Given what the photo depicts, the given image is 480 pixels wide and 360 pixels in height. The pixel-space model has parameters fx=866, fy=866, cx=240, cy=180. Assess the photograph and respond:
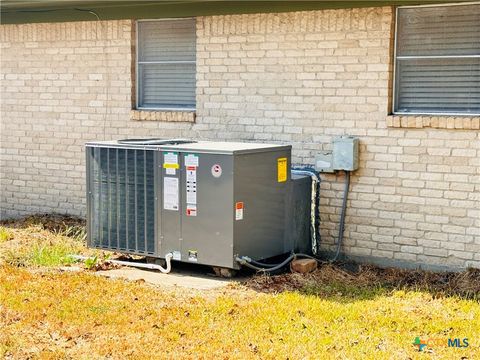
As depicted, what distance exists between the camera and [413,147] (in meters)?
9.34

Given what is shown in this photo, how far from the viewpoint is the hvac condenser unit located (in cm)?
881

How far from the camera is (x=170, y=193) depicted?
359 inches

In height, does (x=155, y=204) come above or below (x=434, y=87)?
below

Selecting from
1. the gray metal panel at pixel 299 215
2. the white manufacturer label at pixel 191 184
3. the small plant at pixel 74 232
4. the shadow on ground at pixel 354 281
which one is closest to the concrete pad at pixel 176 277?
the shadow on ground at pixel 354 281

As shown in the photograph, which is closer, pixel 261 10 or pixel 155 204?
pixel 155 204

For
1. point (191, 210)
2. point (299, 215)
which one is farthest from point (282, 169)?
point (191, 210)

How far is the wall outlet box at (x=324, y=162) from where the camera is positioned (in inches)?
387

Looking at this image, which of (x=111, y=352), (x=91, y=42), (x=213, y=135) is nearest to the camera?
(x=111, y=352)

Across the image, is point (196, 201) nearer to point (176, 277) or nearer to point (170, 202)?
point (170, 202)

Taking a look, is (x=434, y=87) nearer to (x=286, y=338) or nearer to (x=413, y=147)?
(x=413, y=147)

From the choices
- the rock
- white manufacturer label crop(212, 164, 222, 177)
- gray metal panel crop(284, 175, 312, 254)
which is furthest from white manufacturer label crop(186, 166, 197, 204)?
the rock

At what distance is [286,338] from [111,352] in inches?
54.1

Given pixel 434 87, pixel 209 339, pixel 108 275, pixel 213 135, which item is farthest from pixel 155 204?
pixel 434 87

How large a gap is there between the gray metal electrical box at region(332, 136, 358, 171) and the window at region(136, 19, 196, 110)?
237 centimetres
